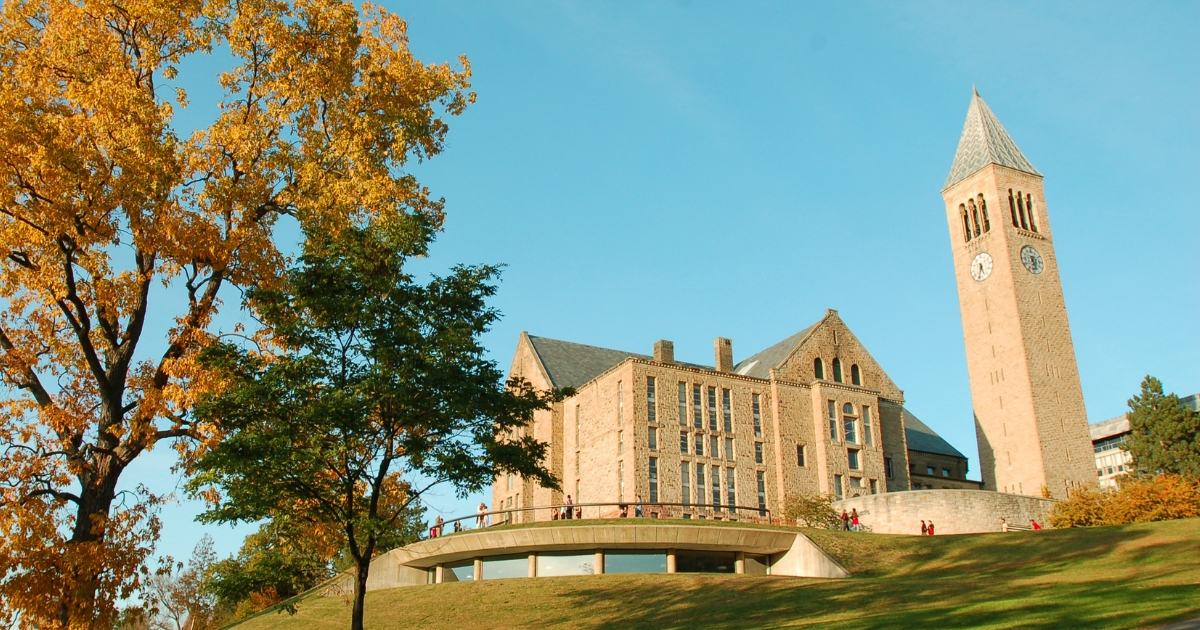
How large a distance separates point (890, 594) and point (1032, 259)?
49.5m

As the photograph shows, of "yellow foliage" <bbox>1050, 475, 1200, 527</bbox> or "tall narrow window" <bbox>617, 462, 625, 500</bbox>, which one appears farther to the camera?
"tall narrow window" <bbox>617, 462, 625, 500</bbox>

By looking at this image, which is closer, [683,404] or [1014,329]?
[683,404]

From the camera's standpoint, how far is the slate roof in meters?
71.2

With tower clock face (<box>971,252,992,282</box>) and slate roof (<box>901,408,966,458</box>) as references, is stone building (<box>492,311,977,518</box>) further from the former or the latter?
tower clock face (<box>971,252,992,282</box>)

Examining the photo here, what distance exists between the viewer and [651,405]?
2093 inches

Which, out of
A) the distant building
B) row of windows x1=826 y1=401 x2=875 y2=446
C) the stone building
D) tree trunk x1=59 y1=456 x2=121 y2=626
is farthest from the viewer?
the distant building

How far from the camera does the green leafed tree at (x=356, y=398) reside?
66.4 feet

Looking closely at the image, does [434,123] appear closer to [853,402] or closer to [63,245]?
[63,245]

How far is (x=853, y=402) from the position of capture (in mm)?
57812

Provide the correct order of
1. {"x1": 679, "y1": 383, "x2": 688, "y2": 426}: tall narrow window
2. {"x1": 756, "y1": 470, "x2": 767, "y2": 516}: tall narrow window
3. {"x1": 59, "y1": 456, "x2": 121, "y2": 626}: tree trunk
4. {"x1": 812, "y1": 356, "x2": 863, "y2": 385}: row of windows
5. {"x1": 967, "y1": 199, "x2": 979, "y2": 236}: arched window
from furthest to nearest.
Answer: {"x1": 967, "y1": 199, "x2": 979, "y2": 236}: arched window → {"x1": 812, "y1": 356, "x2": 863, "y2": 385}: row of windows → {"x1": 756, "y1": 470, "x2": 767, "y2": 516}: tall narrow window → {"x1": 679, "y1": 383, "x2": 688, "y2": 426}: tall narrow window → {"x1": 59, "y1": 456, "x2": 121, "y2": 626}: tree trunk

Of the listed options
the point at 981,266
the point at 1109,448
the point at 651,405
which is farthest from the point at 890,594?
the point at 1109,448

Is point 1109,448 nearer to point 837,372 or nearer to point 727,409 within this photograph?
point 837,372

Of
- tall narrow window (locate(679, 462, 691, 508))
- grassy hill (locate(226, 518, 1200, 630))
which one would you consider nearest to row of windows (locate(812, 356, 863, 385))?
tall narrow window (locate(679, 462, 691, 508))

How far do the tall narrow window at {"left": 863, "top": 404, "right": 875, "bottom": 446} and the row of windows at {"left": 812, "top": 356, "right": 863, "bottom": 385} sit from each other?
3.04m
